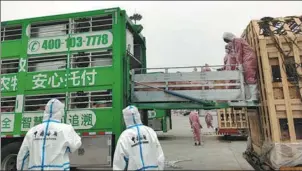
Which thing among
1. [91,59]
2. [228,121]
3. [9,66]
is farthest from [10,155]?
[228,121]

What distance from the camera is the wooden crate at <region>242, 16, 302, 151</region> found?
5602 mm

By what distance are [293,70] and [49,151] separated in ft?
15.2

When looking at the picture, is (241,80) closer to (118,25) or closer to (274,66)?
(274,66)

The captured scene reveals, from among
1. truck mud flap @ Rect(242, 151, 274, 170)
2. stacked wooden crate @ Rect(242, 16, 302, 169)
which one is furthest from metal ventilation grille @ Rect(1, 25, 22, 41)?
truck mud flap @ Rect(242, 151, 274, 170)

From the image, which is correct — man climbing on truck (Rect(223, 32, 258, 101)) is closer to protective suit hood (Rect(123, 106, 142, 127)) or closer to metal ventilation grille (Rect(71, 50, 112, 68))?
metal ventilation grille (Rect(71, 50, 112, 68))

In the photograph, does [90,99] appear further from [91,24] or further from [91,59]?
[91,24]

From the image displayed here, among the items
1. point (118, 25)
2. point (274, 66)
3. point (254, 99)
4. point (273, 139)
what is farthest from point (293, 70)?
point (118, 25)

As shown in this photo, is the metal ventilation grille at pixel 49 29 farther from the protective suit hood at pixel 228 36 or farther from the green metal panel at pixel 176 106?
the protective suit hood at pixel 228 36

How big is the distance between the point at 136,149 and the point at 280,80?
3602 mm

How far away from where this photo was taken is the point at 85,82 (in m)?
6.14

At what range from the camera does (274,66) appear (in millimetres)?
5922

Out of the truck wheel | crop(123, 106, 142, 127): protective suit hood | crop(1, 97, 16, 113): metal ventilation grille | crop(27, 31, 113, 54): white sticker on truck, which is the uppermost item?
Result: crop(27, 31, 113, 54): white sticker on truck

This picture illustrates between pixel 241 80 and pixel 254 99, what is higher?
pixel 241 80

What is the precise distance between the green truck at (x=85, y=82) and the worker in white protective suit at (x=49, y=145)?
84.4 inches
